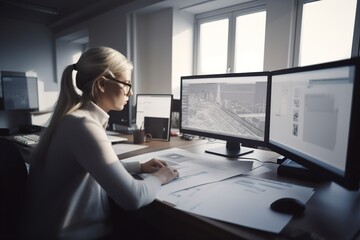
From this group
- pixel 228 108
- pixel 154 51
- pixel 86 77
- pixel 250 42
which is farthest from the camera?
pixel 154 51

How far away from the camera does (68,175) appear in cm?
85

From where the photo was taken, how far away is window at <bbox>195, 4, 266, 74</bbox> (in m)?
A: 2.60

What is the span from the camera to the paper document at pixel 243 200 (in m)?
0.65

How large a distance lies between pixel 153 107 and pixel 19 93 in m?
3.36

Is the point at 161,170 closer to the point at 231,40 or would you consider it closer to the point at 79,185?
the point at 79,185

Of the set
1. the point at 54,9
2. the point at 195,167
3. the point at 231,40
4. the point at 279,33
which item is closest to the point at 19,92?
the point at 54,9

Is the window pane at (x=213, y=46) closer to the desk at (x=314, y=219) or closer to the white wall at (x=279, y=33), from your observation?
the white wall at (x=279, y=33)

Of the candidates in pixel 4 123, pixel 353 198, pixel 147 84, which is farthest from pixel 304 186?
pixel 4 123

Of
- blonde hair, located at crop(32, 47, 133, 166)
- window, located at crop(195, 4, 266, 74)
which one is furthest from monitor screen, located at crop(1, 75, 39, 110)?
blonde hair, located at crop(32, 47, 133, 166)

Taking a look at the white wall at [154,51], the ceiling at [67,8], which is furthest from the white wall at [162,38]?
the ceiling at [67,8]

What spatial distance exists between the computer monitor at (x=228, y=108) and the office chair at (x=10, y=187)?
0.90 metres

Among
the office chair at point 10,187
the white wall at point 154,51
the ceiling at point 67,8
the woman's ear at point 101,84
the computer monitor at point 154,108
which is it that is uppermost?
the ceiling at point 67,8

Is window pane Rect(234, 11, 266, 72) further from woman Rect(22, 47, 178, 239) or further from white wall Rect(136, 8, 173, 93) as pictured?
woman Rect(22, 47, 178, 239)

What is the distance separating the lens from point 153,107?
73.0 inches
